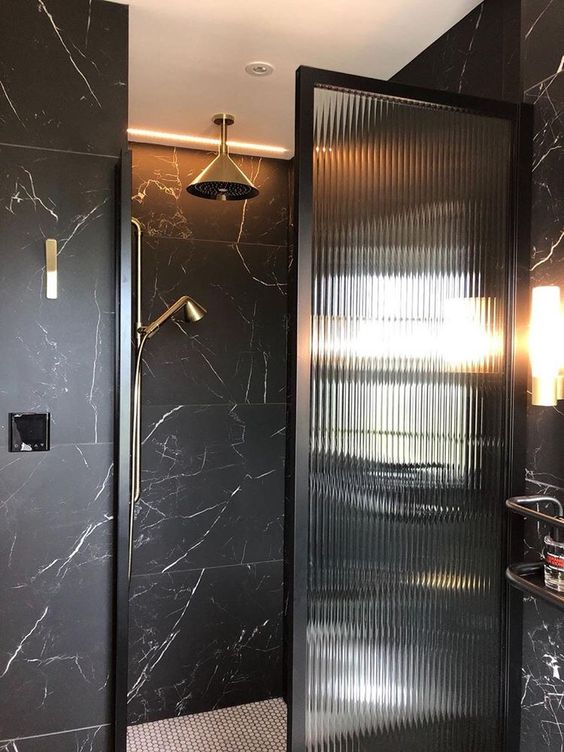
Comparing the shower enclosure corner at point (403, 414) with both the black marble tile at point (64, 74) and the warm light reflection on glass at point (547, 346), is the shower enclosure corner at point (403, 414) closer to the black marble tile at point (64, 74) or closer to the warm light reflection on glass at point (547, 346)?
the warm light reflection on glass at point (547, 346)

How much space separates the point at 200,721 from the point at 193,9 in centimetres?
276

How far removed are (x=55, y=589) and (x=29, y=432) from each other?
44 cm

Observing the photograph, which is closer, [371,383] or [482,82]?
[371,383]

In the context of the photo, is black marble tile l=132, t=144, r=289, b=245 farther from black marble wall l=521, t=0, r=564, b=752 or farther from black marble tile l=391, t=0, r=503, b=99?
black marble wall l=521, t=0, r=564, b=752

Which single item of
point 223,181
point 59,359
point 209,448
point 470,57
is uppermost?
point 470,57

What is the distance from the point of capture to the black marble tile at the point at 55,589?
1.75 meters

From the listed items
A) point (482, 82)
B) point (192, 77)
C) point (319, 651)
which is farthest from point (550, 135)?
point (319, 651)

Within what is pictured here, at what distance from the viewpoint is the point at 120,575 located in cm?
184

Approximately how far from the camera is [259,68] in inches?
87.4

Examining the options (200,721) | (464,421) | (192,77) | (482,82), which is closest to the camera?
(464,421)

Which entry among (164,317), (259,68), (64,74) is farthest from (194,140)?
(64,74)

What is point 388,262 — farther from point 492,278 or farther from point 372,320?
point 492,278

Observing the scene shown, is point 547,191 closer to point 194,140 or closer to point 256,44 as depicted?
point 256,44

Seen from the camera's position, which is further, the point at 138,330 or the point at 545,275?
the point at 138,330
